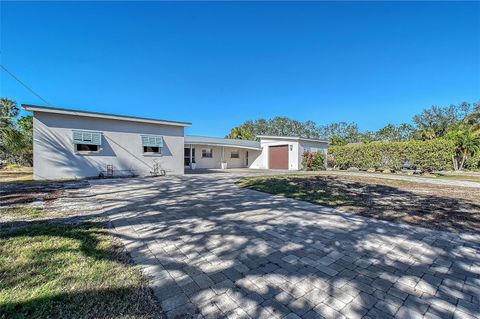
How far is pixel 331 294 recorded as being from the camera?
202 centimetres

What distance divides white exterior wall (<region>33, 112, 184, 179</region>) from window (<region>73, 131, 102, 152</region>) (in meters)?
0.21

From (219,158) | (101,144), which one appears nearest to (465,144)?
(219,158)

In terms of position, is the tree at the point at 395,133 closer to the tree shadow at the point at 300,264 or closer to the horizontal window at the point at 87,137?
the tree shadow at the point at 300,264

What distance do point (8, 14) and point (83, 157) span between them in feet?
20.4

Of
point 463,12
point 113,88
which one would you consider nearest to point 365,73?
point 463,12

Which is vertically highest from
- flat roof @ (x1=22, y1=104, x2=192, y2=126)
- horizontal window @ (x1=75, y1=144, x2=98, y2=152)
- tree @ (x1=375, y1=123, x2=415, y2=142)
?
tree @ (x1=375, y1=123, x2=415, y2=142)

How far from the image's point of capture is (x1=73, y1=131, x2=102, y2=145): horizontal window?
1073 cm

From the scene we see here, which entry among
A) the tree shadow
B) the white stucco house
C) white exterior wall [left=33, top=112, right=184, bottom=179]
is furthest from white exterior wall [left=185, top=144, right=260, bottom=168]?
the tree shadow

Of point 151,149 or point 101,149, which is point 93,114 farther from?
point 151,149

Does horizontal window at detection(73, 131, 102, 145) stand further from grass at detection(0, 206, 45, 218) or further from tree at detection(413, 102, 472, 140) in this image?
tree at detection(413, 102, 472, 140)

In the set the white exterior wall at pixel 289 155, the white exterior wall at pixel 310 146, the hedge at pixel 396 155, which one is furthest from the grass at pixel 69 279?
the hedge at pixel 396 155

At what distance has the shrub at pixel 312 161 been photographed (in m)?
19.2

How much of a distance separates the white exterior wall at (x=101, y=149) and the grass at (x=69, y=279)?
29.3 ft

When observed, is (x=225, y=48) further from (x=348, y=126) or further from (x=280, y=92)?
(x=348, y=126)
